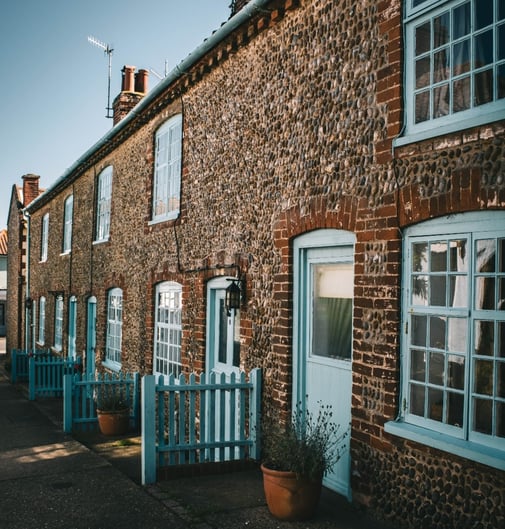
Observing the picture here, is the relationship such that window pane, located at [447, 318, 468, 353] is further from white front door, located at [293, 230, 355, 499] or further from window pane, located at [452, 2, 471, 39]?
window pane, located at [452, 2, 471, 39]

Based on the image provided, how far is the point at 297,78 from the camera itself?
23.2 feet

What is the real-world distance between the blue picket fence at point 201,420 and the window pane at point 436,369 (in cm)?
275

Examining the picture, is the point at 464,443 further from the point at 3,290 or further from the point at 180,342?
the point at 3,290

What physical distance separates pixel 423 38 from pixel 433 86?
50cm

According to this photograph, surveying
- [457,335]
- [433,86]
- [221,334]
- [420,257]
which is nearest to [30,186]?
[221,334]

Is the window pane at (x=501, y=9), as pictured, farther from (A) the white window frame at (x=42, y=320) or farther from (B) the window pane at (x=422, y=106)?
(A) the white window frame at (x=42, y=320)

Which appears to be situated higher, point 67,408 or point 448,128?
point 448,128

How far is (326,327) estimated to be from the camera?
6.78 metres

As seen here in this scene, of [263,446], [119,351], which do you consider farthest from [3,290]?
[263,446]

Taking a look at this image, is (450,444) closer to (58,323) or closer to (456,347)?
(456,347)

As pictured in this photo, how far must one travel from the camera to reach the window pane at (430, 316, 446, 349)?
5.10 meters

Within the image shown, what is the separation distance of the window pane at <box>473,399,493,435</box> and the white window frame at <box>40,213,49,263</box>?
1942cm

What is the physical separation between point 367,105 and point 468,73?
1.11 m

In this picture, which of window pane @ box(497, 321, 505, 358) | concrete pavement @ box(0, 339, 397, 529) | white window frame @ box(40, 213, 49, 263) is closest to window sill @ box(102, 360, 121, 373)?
concrete pavement @ box(0, 339, 397, 529)
